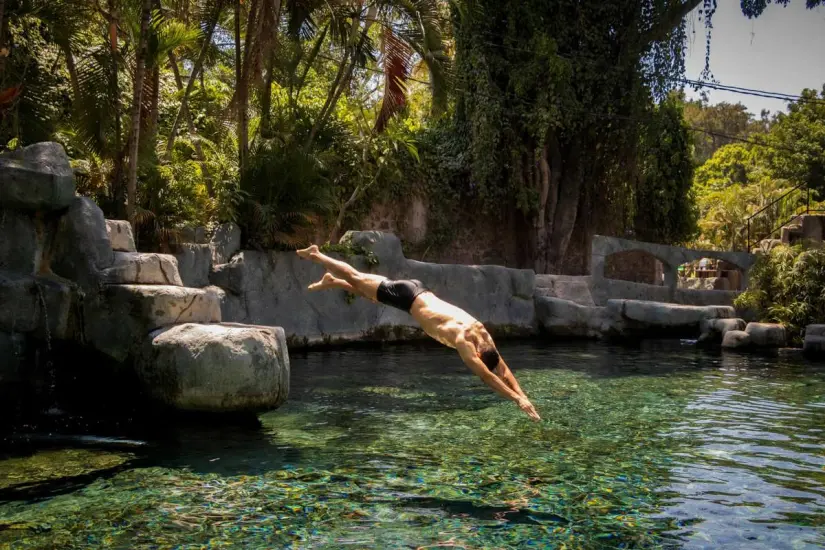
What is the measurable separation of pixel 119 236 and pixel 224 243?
5.03 m

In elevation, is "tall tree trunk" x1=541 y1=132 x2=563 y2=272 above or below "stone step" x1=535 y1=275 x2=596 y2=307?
above

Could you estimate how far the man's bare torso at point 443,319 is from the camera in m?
7.42

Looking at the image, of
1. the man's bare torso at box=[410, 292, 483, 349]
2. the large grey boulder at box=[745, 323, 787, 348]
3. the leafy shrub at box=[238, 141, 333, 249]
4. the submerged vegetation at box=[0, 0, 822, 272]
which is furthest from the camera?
the large grey boulder at box=[745, 323, 787, 348]

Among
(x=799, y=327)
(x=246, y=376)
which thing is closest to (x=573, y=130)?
(x=799, y=327)

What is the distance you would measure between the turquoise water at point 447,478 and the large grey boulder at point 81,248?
1822 millimetres

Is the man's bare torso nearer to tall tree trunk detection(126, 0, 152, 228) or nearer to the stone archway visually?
tall tree trunk detection(126, 0, 152, 228)

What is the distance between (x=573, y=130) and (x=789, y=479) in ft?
57.0

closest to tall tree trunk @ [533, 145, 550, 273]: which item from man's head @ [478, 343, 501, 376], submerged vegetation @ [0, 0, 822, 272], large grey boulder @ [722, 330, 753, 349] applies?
submerged vegetation @ [0, 0, 822, 272]

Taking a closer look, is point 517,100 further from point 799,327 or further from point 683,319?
point 799,327

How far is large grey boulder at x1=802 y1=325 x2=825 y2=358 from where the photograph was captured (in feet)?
49.7

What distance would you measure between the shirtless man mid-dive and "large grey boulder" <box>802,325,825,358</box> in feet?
32.9

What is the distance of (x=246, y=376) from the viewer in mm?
7461

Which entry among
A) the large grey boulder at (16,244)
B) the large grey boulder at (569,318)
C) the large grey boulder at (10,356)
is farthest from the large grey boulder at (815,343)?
the large grey boulder at (10,356)

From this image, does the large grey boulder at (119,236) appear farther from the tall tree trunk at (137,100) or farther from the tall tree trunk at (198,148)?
the tall tree trunk at (198,148)
